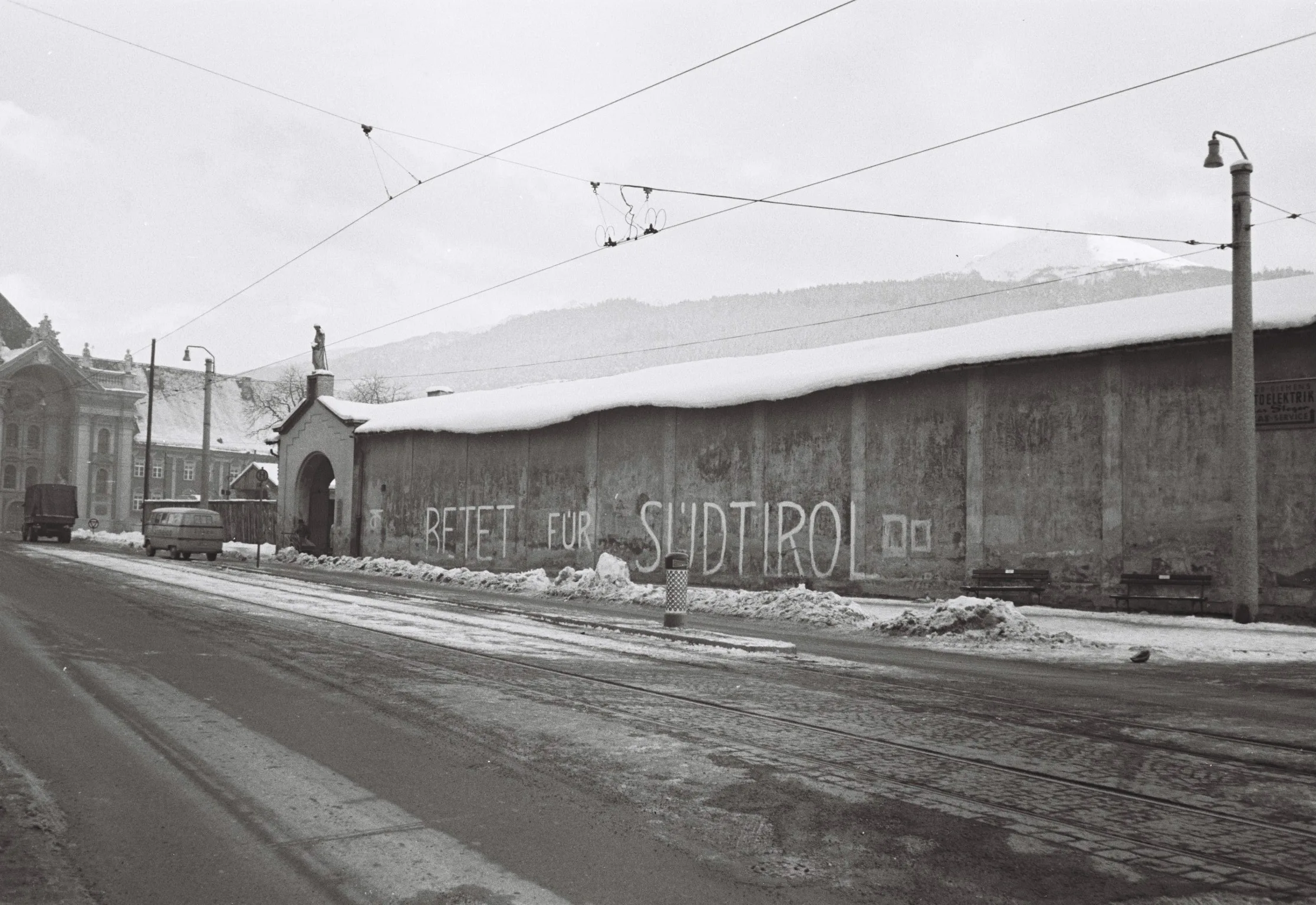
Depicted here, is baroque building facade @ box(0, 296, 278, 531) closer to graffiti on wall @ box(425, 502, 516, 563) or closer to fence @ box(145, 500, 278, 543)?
fence @ box(145, 500, 278, 543)

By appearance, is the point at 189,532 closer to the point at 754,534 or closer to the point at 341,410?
the point at 341,410

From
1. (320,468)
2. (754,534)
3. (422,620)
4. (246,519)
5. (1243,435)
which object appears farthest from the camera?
(246,519)

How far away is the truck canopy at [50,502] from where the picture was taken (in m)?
48.8

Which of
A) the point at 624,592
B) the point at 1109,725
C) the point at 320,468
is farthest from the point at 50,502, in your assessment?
the point at 1109,725

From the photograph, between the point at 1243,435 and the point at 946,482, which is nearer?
the point at 1243,435

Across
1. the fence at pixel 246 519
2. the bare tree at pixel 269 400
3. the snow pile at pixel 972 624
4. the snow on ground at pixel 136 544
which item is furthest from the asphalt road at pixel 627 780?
the bare tree at pixel 269 400

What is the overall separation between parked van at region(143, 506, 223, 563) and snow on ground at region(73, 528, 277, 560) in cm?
117

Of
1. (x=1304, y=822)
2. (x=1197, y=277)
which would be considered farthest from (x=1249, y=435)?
(x=1197, y=277)

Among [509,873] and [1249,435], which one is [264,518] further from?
[509,873]

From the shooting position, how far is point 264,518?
45688 millimetres

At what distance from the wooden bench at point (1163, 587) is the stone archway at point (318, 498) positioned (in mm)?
30707

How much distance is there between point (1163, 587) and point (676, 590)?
9055 mm

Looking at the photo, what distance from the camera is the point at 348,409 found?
3881 cm

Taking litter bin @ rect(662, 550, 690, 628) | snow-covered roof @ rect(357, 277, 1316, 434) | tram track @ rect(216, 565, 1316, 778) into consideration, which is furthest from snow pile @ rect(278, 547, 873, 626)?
tram track @ rect(216, 565, 1316, 778)
